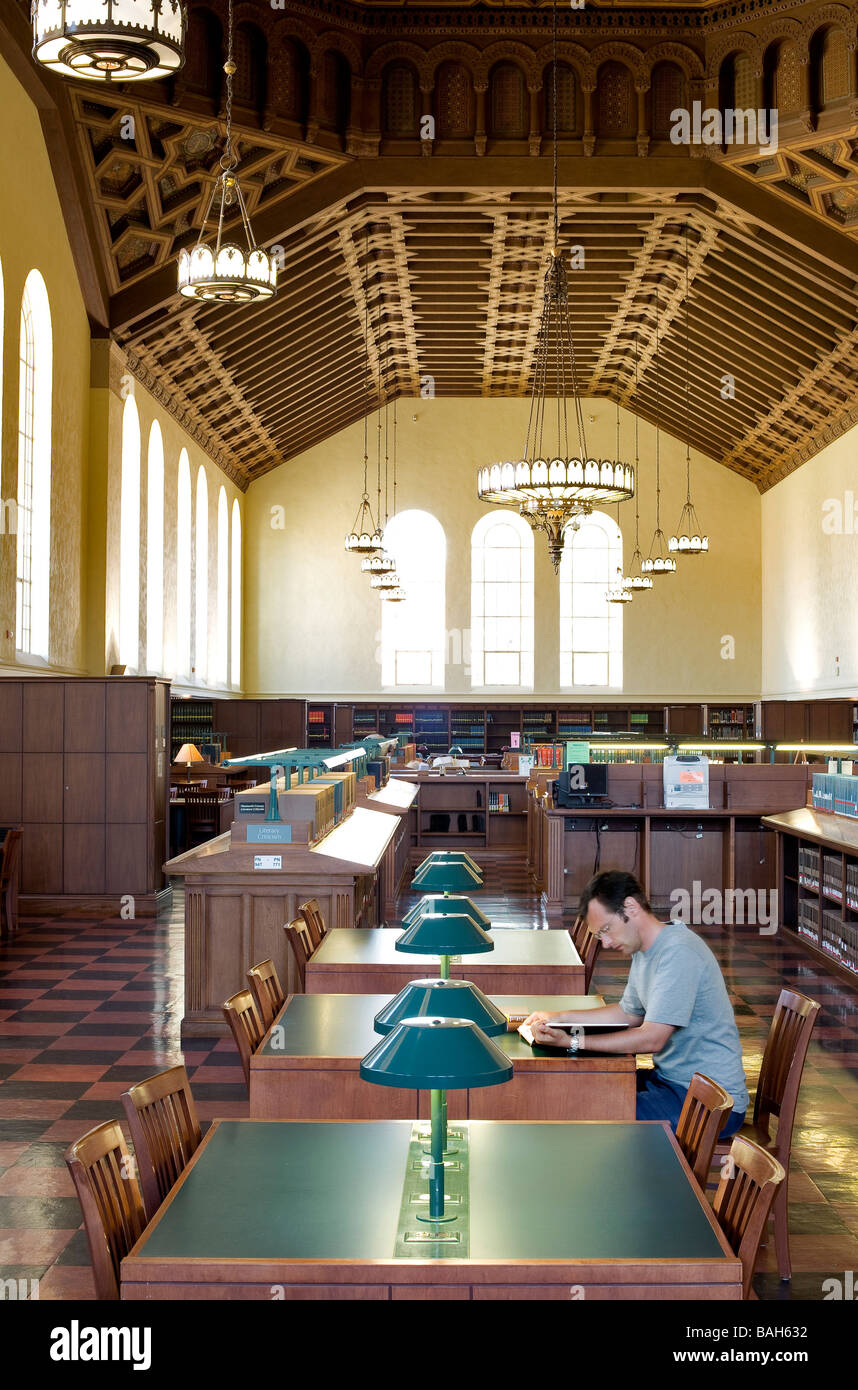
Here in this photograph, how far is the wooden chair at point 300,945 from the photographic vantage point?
4969 millimetres

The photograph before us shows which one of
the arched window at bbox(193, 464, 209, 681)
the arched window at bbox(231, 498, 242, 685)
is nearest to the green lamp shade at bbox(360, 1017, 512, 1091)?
the arched window at bbox(193, 464, 209, 681)

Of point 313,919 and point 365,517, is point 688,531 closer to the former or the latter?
point 365,517

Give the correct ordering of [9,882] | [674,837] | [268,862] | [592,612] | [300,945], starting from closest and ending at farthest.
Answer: [300,945] → [268,862] → [9,882] → [674,837] → [592,612]

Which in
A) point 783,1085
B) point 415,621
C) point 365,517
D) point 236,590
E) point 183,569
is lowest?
point 783,1085

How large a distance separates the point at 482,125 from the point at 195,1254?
1297 cm

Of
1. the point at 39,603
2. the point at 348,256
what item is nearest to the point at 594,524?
the point at 348,256

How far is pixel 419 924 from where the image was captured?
3.15 m

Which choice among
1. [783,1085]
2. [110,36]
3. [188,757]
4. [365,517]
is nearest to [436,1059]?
[783,1085]

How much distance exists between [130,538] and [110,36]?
11.4 m

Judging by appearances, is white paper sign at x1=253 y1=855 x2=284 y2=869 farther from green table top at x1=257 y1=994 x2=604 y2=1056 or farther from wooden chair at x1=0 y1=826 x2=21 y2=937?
wooden chair at x1=0 y1=826 x2=21 y2=937

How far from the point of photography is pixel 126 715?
10.9 meters

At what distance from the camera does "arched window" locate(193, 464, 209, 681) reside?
19828 millimetres

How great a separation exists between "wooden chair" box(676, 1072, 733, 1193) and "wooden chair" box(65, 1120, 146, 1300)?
44.5 inches

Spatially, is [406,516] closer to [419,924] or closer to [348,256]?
[348,256]
